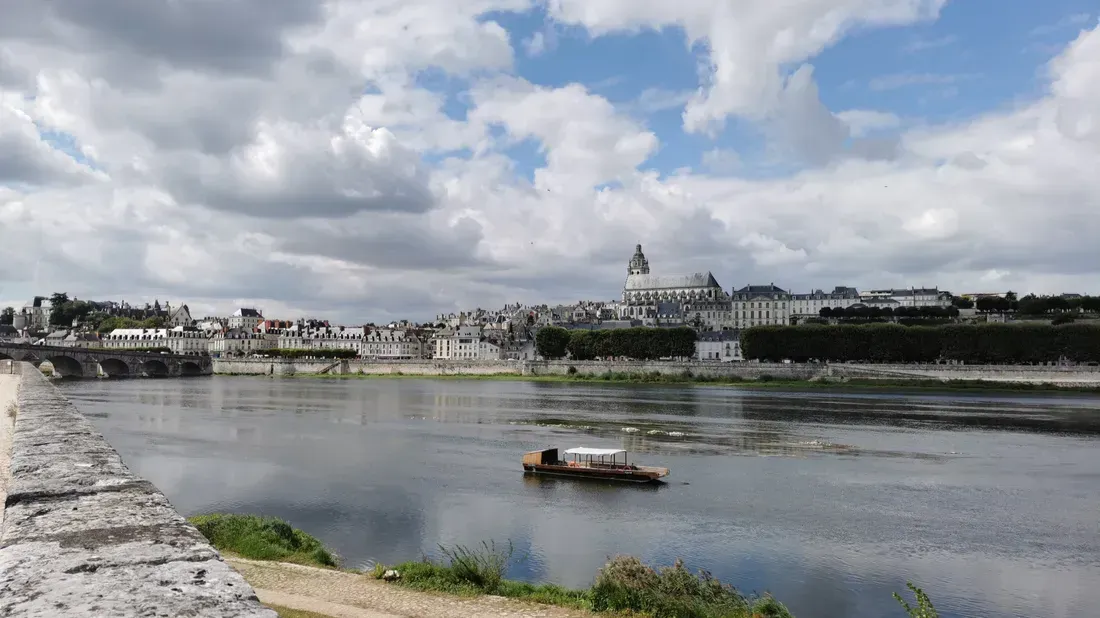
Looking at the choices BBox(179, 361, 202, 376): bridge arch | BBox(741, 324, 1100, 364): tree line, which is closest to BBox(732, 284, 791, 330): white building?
BBox(741, 324, 1100, 364): tree line

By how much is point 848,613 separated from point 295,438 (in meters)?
27.2

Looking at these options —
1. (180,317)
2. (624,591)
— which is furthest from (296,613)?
(180,317)

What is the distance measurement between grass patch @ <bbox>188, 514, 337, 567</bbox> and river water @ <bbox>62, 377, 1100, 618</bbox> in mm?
1097

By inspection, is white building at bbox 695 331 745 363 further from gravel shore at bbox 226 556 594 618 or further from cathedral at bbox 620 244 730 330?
gravel shore at bbox 226 556 594 618

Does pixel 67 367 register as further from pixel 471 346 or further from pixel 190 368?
pixel 471 346

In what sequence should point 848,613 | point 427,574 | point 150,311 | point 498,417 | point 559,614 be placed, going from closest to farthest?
point 559,614 → point 427,574 → point 848,613 → point 498,417 → point 150,311

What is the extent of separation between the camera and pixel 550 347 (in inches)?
4390

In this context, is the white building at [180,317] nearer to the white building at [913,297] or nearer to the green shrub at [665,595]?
the white building at [913,297]

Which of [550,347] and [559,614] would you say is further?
[550,347]

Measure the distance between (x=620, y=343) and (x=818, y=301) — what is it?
233ft

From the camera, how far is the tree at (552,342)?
112 m

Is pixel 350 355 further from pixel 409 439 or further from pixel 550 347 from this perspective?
pixel 409 439

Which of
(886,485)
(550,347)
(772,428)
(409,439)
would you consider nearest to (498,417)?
(409,439)

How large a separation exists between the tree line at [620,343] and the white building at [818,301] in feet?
203
